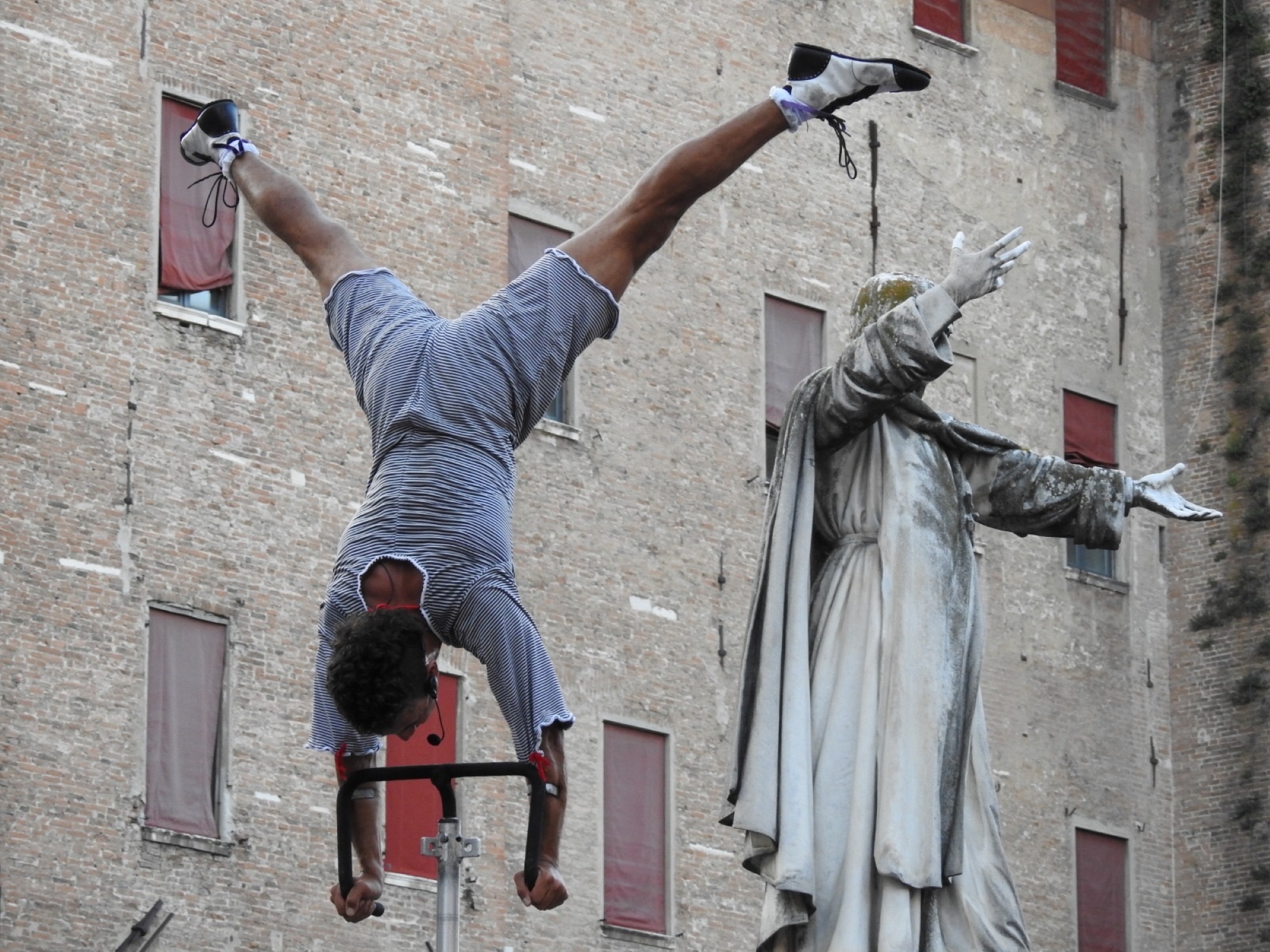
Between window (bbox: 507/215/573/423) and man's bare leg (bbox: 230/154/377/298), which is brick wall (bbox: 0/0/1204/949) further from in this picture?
man's bare leg (bbox: 230/154/377/298)

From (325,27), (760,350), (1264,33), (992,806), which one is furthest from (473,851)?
(1264,33)

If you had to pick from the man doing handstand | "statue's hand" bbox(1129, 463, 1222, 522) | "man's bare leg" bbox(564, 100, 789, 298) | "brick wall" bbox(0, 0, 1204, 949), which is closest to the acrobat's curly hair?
the man doing handstand

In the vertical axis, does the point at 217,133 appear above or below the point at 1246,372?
below

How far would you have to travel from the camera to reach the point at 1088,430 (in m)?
35.3

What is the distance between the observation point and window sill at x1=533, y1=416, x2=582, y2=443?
95.2ft

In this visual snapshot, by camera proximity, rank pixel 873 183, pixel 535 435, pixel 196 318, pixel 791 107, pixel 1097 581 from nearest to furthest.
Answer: pixel 791 107
pixel 196 318
pixel 535 435
pixel 873 183
pixel 1097 581

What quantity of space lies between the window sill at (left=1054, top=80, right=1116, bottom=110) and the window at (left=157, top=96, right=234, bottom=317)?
1260 centimetres

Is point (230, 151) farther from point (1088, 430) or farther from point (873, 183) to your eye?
point (1088, 430)

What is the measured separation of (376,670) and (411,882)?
17.4 m

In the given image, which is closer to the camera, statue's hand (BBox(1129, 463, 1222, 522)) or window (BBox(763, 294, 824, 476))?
statue's hand (BBox(1129, 463, 1222, 522))

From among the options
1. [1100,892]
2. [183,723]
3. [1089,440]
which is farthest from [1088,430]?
[183,723]

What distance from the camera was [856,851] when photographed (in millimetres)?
11086

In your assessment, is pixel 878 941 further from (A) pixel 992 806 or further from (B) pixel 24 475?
(B) pixel 24 475

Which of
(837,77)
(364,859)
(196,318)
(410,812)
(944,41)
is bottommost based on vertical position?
(364,859)
